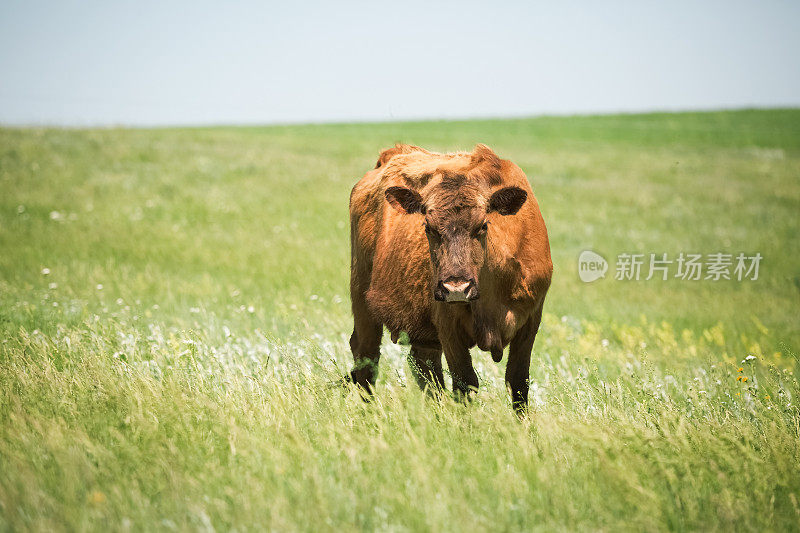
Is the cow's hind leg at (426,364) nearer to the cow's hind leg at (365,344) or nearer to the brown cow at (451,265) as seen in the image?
the brown cow at (451,265)

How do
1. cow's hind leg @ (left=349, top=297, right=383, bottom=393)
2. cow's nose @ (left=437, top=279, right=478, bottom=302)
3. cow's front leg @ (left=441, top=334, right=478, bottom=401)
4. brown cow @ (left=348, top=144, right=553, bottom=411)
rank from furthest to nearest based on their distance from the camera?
cow's hind leg @ (left=349, top=297, right=383, bottom=393) < cow's front leg @ (left=441, top=334, right=478, bottom=401) < brown cow @ (left=348, top=144, right=553, bottom=411) < cow's nose @ (left=437, top=279, right=478, bottom=302)

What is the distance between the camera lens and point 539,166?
29.6 m

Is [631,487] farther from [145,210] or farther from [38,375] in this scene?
[145,210]

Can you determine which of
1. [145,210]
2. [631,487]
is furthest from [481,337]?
[145,210]

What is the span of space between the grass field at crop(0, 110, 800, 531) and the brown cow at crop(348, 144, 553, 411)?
40 centimetres

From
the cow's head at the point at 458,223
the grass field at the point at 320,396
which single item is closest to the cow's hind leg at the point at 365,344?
the grass field at the point at 320,396

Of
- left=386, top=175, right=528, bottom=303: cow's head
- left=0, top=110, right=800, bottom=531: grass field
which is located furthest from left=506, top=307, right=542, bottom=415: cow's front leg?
left=386, top=175, right=528, bottom=303: cow's head

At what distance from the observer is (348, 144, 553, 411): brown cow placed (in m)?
4.18

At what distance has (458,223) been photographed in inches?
163

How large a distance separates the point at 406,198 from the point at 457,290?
2.99 ft

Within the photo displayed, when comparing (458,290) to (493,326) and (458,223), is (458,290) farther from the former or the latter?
(493,326)

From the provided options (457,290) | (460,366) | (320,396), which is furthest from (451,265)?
(320,396)

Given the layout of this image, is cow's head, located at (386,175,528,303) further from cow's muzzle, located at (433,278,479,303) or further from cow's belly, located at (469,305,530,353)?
cow's belly, located at (469,305,530,353)

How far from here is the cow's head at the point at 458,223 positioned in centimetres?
395
